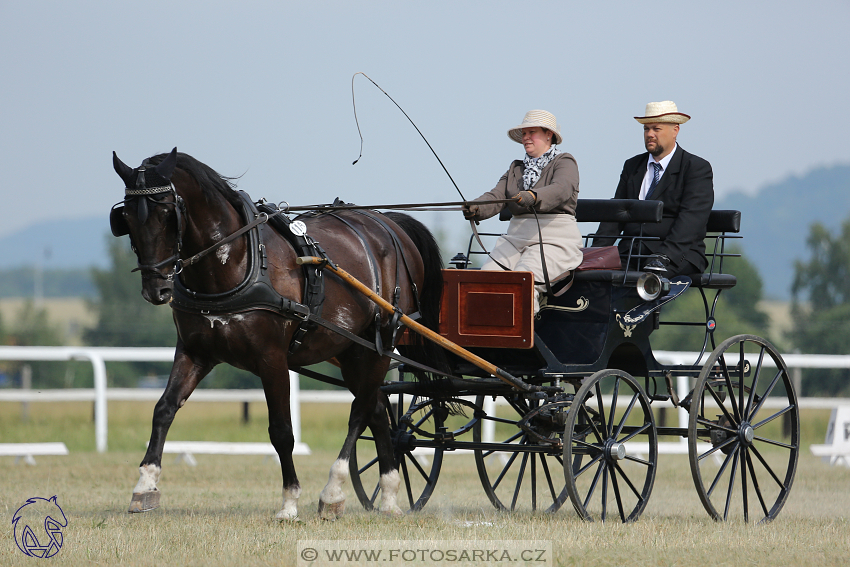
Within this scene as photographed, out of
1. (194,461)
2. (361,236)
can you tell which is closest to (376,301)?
(361,236)

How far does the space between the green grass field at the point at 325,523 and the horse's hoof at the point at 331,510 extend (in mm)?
89

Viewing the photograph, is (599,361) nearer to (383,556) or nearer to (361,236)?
(361,236)

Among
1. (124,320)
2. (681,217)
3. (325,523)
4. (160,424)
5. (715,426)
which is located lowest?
(124,320)

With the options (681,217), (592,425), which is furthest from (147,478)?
(681,217)

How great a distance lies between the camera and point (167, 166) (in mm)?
5824

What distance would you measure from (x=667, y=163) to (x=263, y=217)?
3106mm

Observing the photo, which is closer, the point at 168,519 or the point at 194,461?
the point at 168,519

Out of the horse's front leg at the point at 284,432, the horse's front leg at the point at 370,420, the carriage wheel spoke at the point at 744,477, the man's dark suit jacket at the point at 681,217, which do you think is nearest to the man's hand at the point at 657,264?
the man's dark suit jacket at the point at 681,217

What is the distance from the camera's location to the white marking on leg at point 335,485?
22.0 ft

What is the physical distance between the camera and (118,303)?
2756 inches

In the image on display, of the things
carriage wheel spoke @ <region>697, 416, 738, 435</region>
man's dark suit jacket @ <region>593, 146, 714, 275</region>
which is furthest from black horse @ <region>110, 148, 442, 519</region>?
carriage wheel spoke @ <region>697, 416, 738, 435</region>

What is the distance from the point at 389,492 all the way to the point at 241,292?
1.94 meters

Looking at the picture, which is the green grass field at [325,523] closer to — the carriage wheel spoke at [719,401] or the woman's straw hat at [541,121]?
the carriage wheel spoke at [719,401]

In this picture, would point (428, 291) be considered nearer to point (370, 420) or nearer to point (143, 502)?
point (370, 420)
